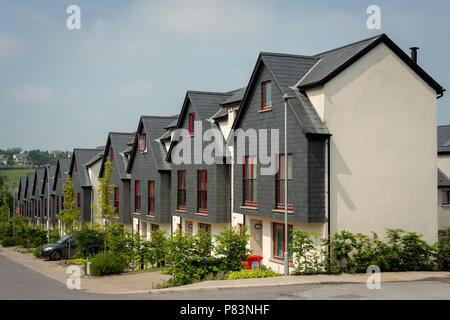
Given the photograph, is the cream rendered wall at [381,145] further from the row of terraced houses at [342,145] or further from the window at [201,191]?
the window at [201,191]

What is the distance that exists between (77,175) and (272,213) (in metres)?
32.5

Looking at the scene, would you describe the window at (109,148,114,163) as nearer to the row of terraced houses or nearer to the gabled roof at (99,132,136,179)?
the gabled roof at (99,132,136,179)

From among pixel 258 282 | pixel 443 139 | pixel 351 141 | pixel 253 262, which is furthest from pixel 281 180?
pixel 443 139

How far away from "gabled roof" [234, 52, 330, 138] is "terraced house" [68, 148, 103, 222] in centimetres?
2741

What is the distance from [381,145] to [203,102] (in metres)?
11.8

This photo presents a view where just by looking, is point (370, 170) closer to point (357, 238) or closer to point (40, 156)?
point (357, 238)

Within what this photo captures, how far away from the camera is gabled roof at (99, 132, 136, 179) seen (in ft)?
126

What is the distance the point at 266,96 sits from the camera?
2097cm

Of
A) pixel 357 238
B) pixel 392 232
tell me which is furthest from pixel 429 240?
pixel 357 238

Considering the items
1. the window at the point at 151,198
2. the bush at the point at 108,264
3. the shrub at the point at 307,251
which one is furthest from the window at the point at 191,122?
the shrub at the point at 307,251

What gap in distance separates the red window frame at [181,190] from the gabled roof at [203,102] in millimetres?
2868

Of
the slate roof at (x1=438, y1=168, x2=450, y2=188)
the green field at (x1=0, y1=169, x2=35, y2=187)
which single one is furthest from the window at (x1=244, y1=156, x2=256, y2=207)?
the green field at (x1=0, y1=169, x2=35, y2=187)

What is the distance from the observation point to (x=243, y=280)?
55.4 feet

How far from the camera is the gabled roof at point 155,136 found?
32.2 meters
